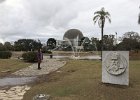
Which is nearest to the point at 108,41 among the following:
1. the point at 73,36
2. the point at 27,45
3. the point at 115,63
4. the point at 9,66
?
the point at 73,36

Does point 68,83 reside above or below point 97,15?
below

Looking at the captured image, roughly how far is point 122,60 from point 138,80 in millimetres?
1658

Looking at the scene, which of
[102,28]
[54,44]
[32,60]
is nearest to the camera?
[32,60]

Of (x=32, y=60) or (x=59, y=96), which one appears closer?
(x=59, y=96)

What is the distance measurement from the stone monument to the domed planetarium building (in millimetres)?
81058

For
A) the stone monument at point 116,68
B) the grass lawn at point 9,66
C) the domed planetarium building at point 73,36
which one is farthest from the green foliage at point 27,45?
the stone monument at point 116,68

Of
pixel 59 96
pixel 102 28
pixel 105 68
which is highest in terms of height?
pixel 102 28

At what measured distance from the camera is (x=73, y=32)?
103188 mm

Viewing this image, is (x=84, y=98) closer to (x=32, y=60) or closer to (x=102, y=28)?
(x=32, y=60)

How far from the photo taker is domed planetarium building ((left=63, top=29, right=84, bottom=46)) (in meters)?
97.6

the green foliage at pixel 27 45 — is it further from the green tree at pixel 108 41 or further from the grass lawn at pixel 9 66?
the grass lawn at pixel 9 66

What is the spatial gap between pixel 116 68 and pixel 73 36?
285 ft

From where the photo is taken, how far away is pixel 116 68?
13.9 metres

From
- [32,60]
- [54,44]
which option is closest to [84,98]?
[32,60]
